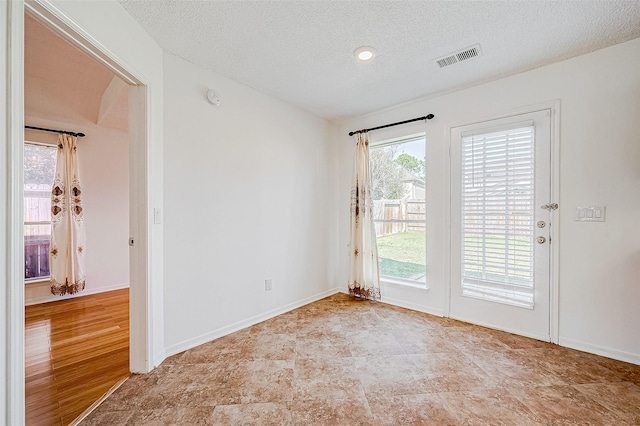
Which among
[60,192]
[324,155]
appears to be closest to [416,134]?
[324,155]

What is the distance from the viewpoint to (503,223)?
8.55 ft

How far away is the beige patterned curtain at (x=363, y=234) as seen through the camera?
351cm

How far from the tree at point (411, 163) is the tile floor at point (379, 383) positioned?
1757mm

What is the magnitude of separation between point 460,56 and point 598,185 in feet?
5.05

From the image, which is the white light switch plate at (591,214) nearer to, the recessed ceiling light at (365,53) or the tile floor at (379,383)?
the tile floor at (379,383)

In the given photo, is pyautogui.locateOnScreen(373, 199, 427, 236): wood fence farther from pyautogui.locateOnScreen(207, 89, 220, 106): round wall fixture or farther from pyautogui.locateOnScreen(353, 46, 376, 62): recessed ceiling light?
pyautogui.locateOnScreen(207, 89, 220, 106): round wall fixture

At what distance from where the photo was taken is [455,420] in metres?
1.50

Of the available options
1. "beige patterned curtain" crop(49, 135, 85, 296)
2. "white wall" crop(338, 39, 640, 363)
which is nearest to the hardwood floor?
"beige patterned curtain" crop(49, 135, 85, 296)

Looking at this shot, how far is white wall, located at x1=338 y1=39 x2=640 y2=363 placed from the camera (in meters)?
2.07

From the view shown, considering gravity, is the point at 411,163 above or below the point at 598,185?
above

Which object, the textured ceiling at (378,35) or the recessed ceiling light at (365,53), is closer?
the textured ceiling at (378,35)

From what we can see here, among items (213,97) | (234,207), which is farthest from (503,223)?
(213,97)
